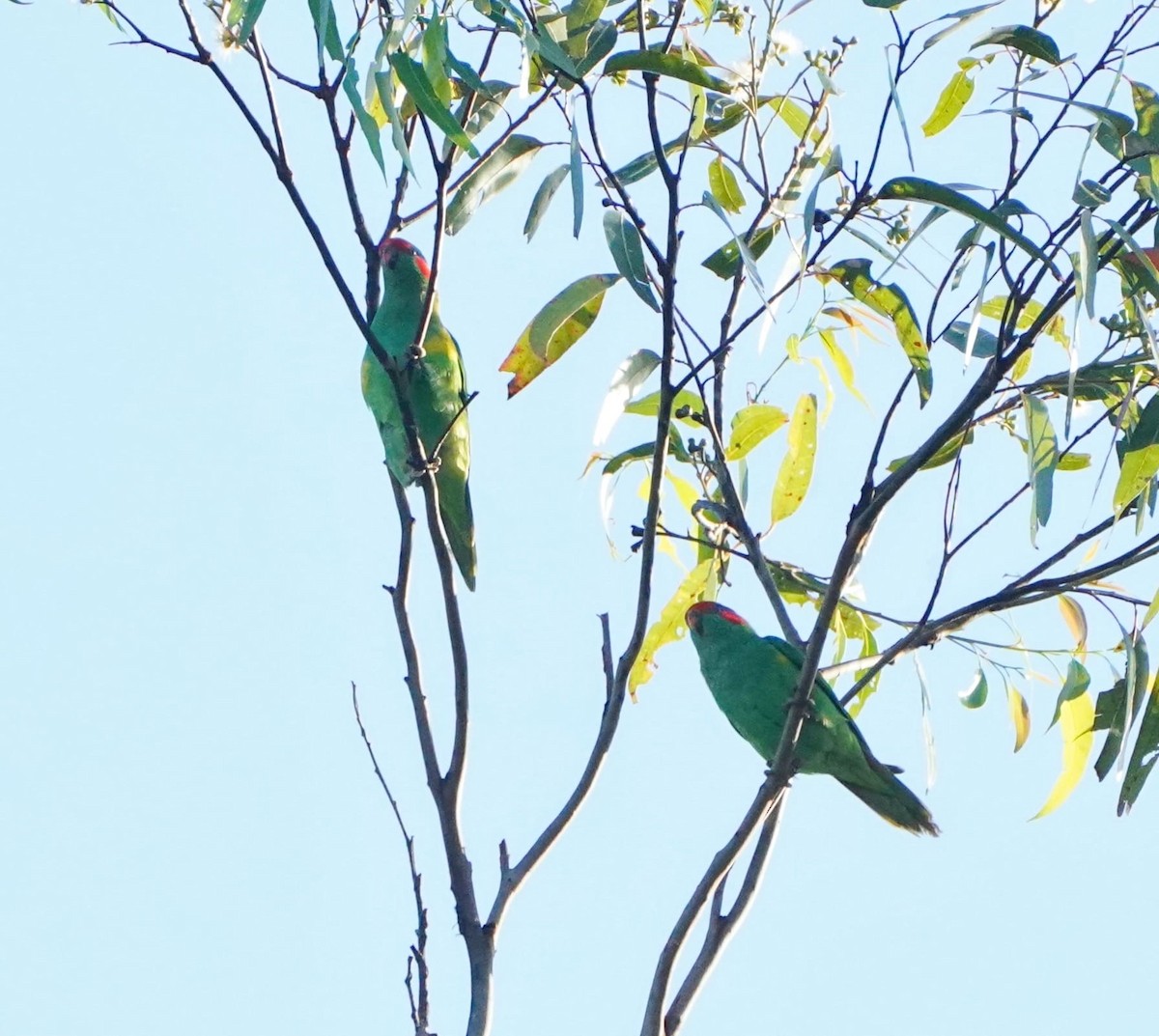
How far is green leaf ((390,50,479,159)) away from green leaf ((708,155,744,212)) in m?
1.18

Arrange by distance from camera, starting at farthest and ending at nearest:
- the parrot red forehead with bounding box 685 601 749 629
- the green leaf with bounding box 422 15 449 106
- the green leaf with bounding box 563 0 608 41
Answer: the parrot red forehead with bounding box 685 601 749 629 → the green leaf with bounding box 563 0 608 41 → the green leaf with bounding box 422 15 449 106

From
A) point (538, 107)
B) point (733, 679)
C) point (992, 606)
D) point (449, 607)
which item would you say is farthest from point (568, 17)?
point (733, 679)

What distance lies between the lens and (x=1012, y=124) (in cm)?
250

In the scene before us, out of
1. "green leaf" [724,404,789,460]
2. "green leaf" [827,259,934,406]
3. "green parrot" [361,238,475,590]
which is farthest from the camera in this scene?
"green parrot" [361,238,475,590]

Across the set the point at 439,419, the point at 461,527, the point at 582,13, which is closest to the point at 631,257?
the point at 582,13

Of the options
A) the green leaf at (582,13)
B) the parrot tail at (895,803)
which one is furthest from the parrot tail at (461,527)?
the green leaf at (582,13)

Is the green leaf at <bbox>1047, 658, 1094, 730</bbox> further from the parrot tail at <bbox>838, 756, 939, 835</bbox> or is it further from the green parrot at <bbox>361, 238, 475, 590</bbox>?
the green parrot at <bbox>361, 238, 475, 590</bbox>

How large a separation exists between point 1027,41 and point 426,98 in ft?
3.46

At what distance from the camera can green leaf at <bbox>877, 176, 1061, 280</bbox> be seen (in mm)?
2168

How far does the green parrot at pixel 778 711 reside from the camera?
3.37 metres

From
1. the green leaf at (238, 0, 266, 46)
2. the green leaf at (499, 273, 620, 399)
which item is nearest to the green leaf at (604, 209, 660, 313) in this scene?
the green leaf at (499, 273, 620, 399)

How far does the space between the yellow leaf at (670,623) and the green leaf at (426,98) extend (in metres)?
1.61

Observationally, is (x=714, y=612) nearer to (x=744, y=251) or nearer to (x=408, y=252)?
(x=408, y=252)

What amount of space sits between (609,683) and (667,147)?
1.16 meters
